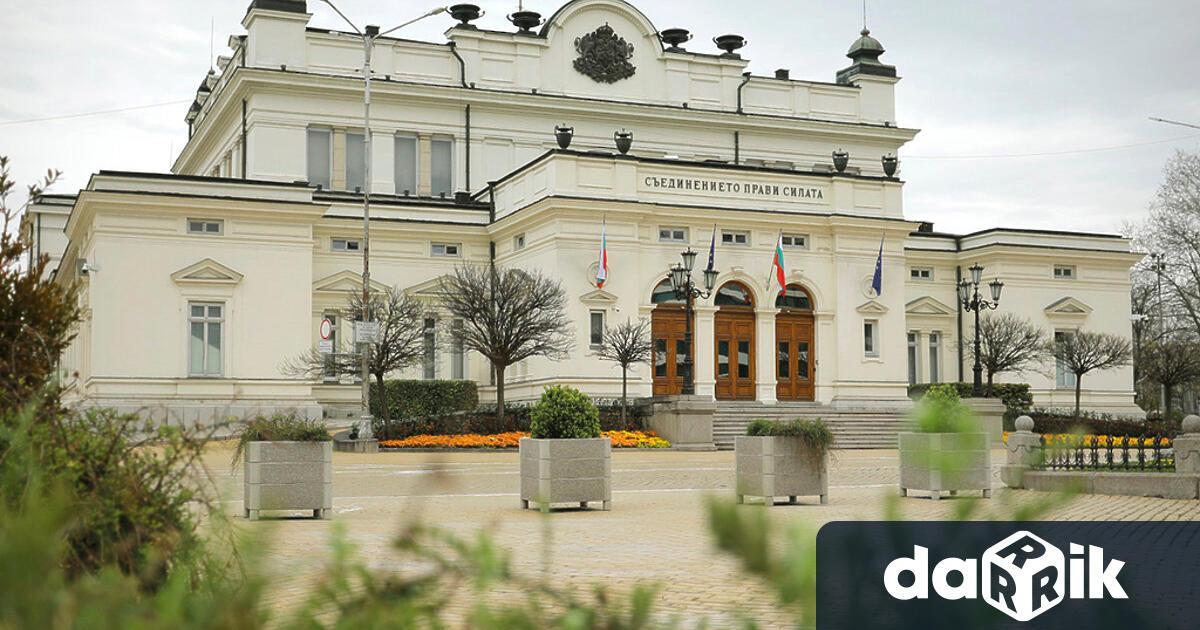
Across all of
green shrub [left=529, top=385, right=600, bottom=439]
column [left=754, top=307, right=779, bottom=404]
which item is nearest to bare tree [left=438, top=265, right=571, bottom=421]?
column [left=754, top=307, right=779, bottom=404]

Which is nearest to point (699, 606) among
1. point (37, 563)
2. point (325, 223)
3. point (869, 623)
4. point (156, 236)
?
point (869, 623)

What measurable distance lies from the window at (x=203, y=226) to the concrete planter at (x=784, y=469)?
25570 millimetres

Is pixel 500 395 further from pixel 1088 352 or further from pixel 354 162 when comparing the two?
pixel 1088 352

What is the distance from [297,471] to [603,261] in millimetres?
24714

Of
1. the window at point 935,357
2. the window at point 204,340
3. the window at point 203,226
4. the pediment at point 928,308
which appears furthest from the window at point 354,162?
the window at point 935,357

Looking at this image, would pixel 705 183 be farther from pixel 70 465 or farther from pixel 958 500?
pixel 958 500

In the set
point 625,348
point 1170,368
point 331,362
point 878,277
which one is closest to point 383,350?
point 331,362

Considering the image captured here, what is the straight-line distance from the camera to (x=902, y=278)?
44.7 metres

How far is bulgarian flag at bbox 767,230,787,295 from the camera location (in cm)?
4172

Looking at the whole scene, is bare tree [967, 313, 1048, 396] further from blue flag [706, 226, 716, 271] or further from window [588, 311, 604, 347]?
window [588, 311, 604, 347]

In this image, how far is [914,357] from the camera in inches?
2039

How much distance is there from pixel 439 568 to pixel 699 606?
6.43 m

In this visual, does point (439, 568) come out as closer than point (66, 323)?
Yes

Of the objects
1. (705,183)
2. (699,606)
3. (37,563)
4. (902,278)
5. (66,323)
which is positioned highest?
(705,183)
